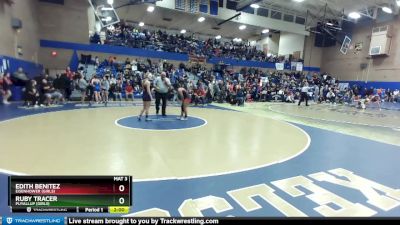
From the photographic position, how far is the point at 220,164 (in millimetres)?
4078

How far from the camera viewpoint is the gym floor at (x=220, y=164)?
110 inches

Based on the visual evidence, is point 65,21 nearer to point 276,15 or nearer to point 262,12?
point 262,12

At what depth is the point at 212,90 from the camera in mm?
16469

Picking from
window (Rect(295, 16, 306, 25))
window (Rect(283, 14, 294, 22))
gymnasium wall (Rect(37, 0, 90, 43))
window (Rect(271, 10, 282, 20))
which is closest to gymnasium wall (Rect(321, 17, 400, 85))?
window (Rect(295, 16, 306, 25))

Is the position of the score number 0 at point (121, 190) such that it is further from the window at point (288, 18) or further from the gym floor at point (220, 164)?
the window at point (288, 18)

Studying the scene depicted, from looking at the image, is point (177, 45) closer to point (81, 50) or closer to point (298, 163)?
point (81, 50)

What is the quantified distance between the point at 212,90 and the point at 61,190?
15328 mm

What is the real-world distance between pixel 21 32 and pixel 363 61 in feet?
96.4

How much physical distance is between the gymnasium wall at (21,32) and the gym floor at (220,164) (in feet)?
24.1

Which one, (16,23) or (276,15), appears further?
(276,15)

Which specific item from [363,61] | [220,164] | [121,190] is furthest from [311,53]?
[121,190]

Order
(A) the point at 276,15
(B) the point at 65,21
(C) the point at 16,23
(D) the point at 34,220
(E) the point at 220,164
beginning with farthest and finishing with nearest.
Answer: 1. (A) the point at 276,15
2. (B) the point at 65,21
3. (C) the point at 16,23
4. (E) the point at 220,164
5. (D) the point at 34,220

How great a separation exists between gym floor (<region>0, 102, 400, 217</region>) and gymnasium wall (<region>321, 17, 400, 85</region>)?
21355 mm
